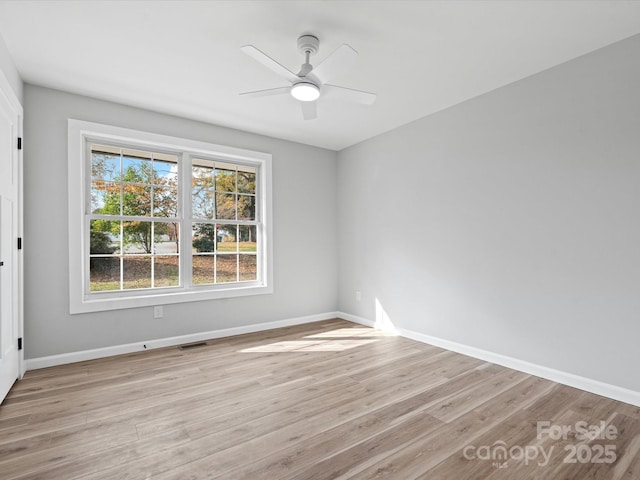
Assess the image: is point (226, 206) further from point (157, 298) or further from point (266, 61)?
point (266, 61)

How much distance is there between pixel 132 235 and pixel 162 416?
83.7 inches

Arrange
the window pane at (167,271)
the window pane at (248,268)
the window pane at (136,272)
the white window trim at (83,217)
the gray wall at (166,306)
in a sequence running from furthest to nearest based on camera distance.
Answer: the window pane at (248,268), the window pane at (167,271), the window pane at (136,272), the white window trim at (83,217), the gray wall at (166,306)

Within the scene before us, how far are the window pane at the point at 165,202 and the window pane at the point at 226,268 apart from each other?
776 mm

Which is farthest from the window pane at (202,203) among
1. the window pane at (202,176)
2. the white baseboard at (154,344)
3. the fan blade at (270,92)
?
the fan blade at (270,92)

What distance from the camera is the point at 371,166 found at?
4527 millimetres

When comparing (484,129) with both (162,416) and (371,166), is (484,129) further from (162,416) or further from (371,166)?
(162,416)

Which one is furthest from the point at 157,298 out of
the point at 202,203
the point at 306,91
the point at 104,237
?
the point at 306,91

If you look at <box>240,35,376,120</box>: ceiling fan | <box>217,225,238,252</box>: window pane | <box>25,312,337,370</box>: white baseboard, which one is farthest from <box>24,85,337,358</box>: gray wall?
<box>240,35,376,120</box>: ceiling fan

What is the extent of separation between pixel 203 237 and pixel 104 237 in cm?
102

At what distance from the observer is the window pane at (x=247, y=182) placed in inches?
173

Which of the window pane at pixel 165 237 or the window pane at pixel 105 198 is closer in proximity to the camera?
the window pane at pixel 105 198

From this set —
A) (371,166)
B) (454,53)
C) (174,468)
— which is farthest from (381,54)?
(174,468)

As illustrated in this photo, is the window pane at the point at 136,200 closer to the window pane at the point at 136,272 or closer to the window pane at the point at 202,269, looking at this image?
the window pane at the point at 136,272

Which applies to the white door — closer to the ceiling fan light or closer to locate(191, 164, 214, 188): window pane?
locate(191, 164, 214, 188): window pane
